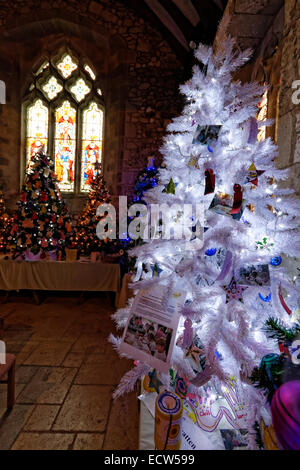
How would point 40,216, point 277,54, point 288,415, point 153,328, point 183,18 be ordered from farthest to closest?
point 40,216
point 183,18
point 277,54
point 153,328
point 288,415

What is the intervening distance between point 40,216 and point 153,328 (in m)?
3.87

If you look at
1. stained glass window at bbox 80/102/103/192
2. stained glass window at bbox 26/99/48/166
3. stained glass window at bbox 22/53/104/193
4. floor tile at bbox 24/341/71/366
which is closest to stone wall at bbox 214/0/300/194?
floor tile at bbox 24/341/71/366

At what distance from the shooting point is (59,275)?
171 inches

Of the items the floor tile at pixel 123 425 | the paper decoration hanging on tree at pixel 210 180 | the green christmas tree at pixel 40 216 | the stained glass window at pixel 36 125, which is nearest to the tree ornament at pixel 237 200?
the paper decoration hanging on tree at pixel 210 180

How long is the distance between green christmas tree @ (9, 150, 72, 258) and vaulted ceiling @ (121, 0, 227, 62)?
3084 mm

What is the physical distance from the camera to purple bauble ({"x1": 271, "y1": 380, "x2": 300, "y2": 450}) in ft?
2.66

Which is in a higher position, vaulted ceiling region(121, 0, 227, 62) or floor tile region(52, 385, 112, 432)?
vaulted ceiling region(121, 0, 227, 62)

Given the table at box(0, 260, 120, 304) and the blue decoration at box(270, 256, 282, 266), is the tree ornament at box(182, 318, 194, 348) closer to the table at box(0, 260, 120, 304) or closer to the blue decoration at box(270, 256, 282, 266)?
the blue decoration at box(270, 256, 282, 266)

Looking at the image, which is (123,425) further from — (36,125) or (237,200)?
(36,125)

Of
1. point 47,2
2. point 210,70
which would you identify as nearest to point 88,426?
point 210,70

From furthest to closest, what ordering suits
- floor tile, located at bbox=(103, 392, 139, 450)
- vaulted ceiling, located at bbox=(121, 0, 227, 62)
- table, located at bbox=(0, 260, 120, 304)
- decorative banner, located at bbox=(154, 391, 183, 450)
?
table, located at bbox=(0, 260, 120, 304) → vaulted ceiling, located at bbox=(121, 0, 227, 62) → floor tile, located at bbox=(103, 392, 139, 450) → decorative banner, located at bbox=(154, 391, 183, 450)

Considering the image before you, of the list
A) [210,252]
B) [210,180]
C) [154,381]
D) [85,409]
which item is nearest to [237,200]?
[210,180]

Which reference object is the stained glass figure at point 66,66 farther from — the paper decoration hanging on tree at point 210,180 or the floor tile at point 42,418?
the floor tile at point 42,418

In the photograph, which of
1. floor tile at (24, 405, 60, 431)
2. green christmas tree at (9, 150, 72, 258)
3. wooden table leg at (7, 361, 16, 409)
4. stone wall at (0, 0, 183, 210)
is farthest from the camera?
stone wall at (0, 0, 183, 210)
